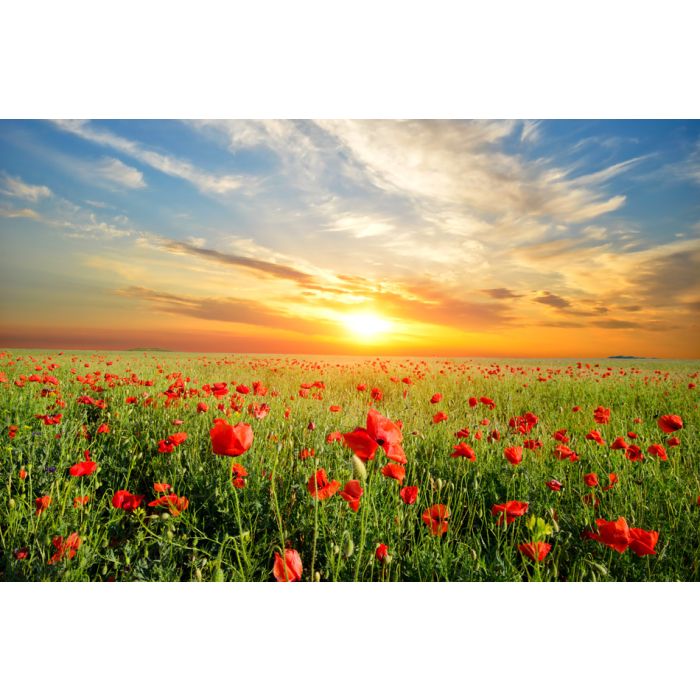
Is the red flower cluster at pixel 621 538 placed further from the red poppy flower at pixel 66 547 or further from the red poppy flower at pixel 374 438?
the red poppy flower at pixel 66 547

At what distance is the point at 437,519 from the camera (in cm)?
188

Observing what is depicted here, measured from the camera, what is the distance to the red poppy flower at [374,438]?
4.44 ft

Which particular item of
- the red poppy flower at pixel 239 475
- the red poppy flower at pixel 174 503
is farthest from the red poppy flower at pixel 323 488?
the red poppy flower at pixel 174 503

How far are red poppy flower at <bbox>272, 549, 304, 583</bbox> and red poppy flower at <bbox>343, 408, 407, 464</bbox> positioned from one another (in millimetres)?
471

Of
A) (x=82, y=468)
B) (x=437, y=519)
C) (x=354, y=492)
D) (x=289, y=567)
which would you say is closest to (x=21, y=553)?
(x=82, y=468)

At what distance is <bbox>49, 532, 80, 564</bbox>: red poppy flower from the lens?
1714mm

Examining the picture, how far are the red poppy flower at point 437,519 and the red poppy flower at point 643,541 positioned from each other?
2.04ft

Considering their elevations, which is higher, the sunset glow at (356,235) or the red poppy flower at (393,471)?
the sunset glow at (356,235)
